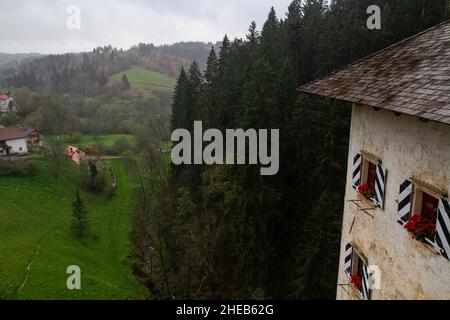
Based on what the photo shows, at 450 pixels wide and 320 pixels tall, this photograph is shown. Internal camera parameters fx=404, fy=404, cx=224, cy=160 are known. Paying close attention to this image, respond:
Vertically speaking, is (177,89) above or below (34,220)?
above

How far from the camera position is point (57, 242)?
134 feet

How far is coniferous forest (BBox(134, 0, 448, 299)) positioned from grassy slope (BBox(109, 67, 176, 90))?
11115 cm

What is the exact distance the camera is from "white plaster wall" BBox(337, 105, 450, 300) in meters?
8.20

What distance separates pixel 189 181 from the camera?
39562mm

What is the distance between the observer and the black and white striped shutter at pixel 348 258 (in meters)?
12.7

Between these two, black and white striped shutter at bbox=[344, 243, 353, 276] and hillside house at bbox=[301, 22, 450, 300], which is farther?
black and white striped shutter at bbox=[344, 243, 353, 276]

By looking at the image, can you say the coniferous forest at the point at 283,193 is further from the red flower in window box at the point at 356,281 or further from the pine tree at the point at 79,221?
the red flower in window box at the point at 356,281

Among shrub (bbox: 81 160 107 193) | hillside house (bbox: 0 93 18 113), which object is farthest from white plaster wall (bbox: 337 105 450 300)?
hillside house (bbox: 0 93 18 113)

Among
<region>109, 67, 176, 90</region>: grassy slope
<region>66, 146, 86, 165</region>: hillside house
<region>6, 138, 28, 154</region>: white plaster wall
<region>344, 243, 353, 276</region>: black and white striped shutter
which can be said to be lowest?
<region>66, 146, 86, 165</region>: hillside house

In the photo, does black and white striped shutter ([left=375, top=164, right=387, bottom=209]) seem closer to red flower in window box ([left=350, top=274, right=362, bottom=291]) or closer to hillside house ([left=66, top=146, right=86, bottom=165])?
red flower in window box ([left=350, top=274, right=362, bottom=291])

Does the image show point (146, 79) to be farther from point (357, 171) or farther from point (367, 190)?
point (367, 190)
